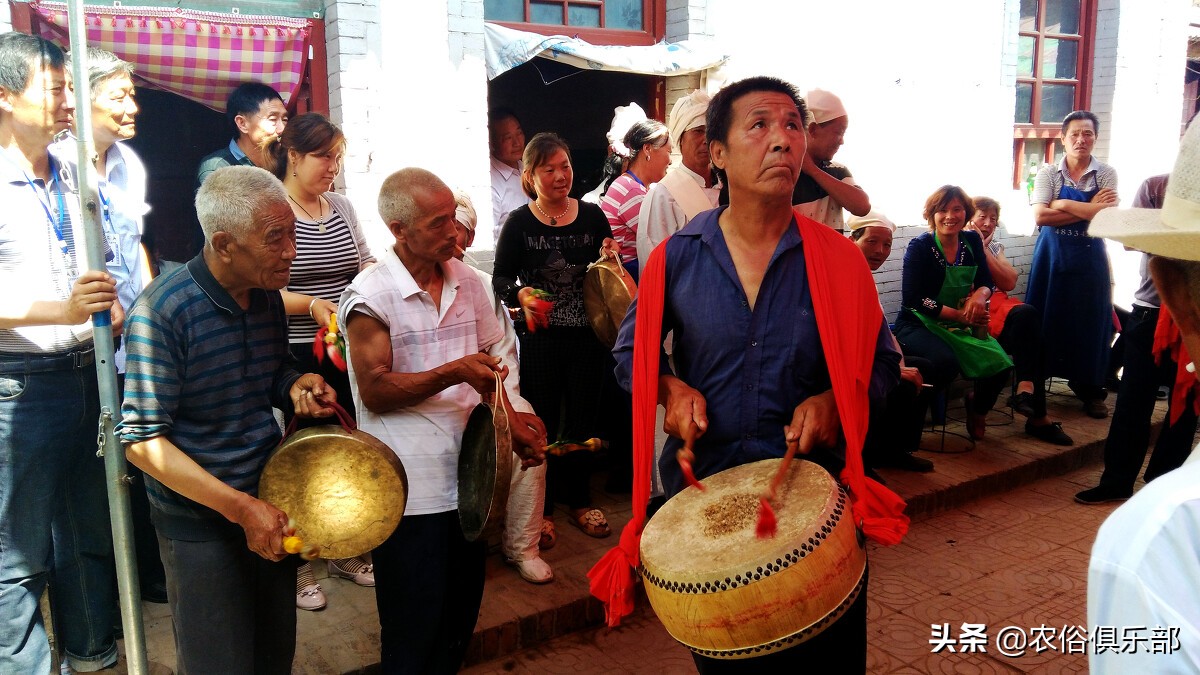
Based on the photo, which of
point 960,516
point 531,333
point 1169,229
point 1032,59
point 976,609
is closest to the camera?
point 1169,229

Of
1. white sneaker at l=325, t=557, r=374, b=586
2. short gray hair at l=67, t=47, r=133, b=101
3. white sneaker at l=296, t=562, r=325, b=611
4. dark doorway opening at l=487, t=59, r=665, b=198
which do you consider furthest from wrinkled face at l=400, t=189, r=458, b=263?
dark doorway opening at l=487, t=59, r=665, b=198

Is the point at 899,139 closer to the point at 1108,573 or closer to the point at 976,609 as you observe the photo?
the point at 976,609

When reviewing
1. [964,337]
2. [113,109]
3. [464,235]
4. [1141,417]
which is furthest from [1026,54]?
[113,109]

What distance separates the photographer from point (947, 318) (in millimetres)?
5844

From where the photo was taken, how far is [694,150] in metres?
4.42

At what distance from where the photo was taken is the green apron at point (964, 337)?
227 inches

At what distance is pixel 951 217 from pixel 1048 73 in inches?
163

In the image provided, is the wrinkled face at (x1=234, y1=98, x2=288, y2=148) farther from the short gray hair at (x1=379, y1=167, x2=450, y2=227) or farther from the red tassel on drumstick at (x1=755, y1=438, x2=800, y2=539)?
the red tassel on drumstick at (x1=755, y1=438, x2=800, y2=539)

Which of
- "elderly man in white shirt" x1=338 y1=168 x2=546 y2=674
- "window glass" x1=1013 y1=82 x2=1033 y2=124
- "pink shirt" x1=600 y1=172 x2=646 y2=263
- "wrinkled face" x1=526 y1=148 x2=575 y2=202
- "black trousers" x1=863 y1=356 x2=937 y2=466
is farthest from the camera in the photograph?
"window glass" x1=1013 y1=82 x2=1033 y2=124

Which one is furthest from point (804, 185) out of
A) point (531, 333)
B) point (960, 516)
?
point (960, 516)

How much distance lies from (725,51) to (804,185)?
2393 millimetres

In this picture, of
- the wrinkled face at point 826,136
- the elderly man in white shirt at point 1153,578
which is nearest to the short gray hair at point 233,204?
the elderly man in white shirt at point 1153,578

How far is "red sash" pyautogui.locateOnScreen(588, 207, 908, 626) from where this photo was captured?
7.38 feet

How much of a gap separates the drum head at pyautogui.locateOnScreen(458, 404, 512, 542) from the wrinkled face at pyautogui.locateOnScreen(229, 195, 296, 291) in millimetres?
730
